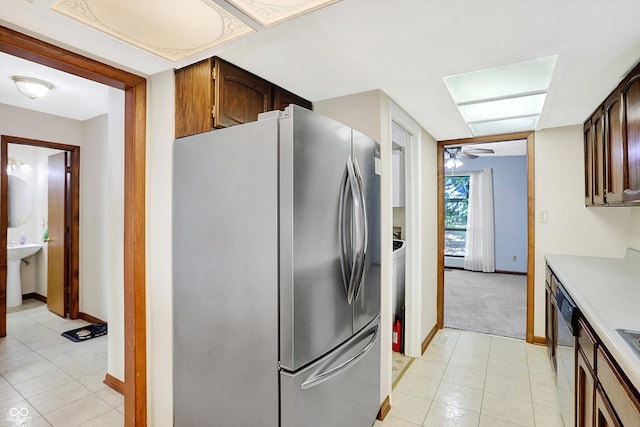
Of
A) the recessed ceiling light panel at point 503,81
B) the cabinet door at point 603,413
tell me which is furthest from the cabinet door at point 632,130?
the cabinet door at point 603,413

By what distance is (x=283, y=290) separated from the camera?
127 cm

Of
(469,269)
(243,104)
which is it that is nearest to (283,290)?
(243,104)

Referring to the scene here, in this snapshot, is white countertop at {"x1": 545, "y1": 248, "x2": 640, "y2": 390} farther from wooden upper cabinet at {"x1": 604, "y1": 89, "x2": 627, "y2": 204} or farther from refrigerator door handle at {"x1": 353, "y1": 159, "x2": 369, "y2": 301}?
refrigerator door handle at {"x1": 353, "y1": 159, "x2": 369, "y2": 301}

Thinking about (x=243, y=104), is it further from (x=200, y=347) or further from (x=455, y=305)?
(x=455, y=305)

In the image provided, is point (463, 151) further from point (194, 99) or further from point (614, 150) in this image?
point (194, 99)

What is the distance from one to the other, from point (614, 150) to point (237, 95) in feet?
7.75

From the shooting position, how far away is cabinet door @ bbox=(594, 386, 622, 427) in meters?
1.11

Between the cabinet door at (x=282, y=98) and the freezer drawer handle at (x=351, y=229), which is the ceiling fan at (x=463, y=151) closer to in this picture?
the cabinet door at (x=282, y=98)

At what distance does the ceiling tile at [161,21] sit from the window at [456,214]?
6.66 metres

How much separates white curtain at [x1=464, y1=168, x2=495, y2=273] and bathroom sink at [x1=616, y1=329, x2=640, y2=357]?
19.2 ft

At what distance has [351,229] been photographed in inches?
62.1

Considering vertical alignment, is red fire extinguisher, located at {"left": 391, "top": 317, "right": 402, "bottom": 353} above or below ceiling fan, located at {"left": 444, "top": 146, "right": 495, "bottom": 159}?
below

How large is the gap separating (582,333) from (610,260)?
1.63 m

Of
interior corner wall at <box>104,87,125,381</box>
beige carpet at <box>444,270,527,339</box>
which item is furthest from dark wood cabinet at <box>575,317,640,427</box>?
interior corner wall at <box>104,87,125,381</box>
